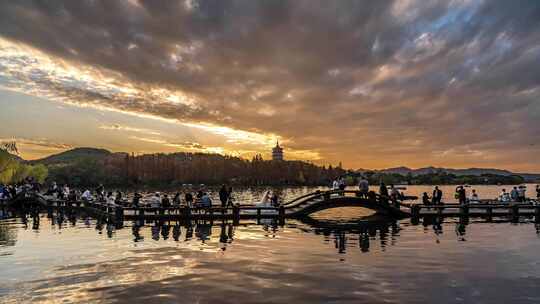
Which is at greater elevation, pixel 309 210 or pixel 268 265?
pixel 309 210

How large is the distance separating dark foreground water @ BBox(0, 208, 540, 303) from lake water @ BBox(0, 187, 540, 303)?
4 centimetres

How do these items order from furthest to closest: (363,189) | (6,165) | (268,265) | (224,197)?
(6,165)
(363,189)
(224,197)
(268,265)

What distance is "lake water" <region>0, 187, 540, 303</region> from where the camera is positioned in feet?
39.0

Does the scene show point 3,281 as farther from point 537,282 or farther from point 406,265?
point 537,282

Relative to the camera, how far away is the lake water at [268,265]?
1190 centimetres

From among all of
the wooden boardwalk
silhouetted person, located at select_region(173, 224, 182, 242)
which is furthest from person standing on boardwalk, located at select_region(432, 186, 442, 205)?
silhouetted person, located at select_region(173, 224, 182, 242)

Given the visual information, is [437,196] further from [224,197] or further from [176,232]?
[176,232]

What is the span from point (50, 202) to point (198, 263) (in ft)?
115

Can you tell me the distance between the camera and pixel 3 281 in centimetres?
1323

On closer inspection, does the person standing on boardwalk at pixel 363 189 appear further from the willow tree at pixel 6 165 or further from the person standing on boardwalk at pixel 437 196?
the willow tree at pixel 6 165

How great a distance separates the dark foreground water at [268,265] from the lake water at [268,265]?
0.13 feet

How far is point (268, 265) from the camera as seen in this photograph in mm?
15812

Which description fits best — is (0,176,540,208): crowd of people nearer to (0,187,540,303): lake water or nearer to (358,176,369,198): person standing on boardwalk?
(358,176,369,198): person standing on boardwalk

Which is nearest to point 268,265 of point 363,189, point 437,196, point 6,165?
point 363,189
